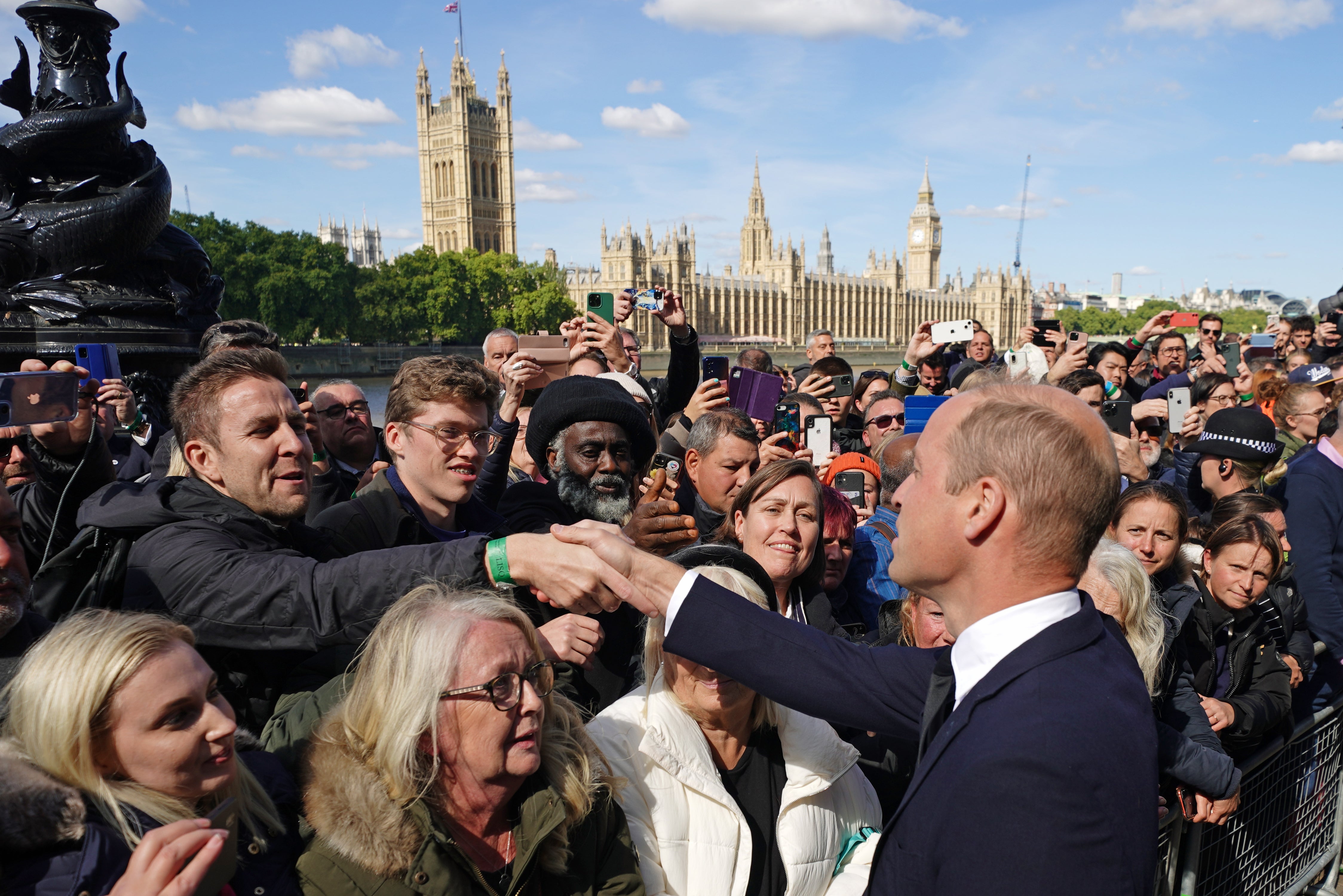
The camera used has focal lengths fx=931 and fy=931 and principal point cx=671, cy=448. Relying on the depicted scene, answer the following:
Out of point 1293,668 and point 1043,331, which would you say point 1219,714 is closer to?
point 1293,668

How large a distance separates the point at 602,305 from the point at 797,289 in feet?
279

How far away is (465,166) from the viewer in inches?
3002

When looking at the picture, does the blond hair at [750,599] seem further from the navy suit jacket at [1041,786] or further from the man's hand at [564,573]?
the navy suit jacket at [1041,786]

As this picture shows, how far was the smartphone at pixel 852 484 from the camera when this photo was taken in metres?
4.07

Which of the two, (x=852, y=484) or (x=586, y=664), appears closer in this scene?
(x=586, y=664)

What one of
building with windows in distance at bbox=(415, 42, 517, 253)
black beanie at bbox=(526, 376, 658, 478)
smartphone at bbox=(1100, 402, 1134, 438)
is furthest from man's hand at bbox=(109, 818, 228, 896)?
building with windows in distance at bbox=(415, 42, 517, 253)

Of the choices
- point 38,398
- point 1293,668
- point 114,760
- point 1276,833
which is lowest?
point 1276,833

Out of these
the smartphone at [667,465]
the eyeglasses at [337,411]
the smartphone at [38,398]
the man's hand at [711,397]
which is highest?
the smartphone at [38,398]

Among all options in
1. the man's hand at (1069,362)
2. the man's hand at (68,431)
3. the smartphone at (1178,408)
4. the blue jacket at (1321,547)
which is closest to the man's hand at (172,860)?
the man's hand at (68,431)

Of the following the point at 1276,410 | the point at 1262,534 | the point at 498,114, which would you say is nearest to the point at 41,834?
the point at 1262,534

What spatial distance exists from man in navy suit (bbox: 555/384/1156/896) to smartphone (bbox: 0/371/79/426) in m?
1.61

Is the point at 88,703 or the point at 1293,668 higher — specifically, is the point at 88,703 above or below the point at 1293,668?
above

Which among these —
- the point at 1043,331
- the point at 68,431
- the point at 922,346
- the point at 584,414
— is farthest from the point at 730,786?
the point at 1043,331

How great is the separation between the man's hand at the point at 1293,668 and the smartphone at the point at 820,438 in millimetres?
1876
